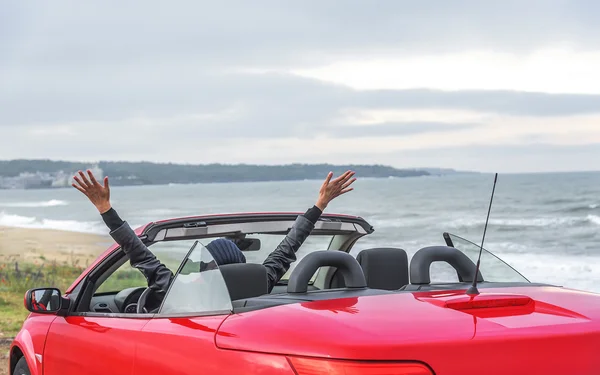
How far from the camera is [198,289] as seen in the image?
3.55 m

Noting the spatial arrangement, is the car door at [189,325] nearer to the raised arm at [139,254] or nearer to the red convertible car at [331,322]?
the red convertible car at [331,322]

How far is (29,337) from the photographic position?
536 cm

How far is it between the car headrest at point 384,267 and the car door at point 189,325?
3.53 ft

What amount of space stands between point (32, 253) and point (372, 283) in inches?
1300

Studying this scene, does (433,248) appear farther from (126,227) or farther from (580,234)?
(580,234)

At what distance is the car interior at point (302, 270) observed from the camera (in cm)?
357

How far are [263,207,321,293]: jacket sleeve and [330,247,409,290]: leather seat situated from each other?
0.72m

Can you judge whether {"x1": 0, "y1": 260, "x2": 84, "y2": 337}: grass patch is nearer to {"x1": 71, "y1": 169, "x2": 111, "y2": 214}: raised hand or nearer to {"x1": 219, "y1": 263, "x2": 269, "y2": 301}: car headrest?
{"x1": 71, "y1": 169, "x2": 111, "y2": 214}: raised hand

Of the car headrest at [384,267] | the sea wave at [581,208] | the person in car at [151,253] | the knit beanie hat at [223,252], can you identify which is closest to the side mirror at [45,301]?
the person in car at [151,253]

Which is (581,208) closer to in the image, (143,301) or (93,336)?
(143,301)

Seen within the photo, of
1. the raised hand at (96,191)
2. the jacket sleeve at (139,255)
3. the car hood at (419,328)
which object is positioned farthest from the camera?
the raised hand at (96,191)

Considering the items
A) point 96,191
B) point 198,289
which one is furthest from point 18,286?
point 198,289

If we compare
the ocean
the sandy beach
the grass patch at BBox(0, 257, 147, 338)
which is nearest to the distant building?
the ocean

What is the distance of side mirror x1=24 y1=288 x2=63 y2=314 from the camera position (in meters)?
4.87
